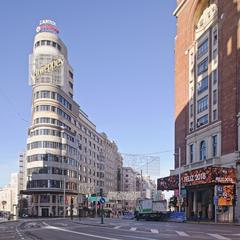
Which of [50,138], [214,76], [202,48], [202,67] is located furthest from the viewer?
[50,138]

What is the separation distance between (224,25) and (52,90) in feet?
240

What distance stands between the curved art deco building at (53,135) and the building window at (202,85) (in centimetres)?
6225

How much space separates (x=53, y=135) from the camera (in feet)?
476

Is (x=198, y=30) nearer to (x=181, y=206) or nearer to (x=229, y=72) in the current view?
(x=229, y=72)

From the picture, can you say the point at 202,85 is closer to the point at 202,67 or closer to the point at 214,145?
the point at 202,67

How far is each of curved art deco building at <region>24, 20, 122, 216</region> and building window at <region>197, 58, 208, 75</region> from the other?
6197cm

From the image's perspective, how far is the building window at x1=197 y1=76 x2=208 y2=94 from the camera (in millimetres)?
87856

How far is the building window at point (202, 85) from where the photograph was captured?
87.9 meters

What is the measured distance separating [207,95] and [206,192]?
1513 centimetres

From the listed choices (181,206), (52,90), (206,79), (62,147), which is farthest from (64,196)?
(206,79)

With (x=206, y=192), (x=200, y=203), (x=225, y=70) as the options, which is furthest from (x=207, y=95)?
(x=200, y=203)

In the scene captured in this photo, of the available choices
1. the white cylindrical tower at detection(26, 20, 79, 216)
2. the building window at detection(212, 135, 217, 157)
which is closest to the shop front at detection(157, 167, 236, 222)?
the building window at detection(212, 135, 217, 157)

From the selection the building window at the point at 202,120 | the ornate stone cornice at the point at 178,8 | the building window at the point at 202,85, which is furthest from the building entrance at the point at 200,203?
the ornate stone cornice at the point at 178,8

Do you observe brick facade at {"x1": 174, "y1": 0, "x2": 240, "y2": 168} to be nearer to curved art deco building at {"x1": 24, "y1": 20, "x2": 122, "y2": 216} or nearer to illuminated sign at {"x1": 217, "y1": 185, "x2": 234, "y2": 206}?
illuminated sign at {"x1": 217, "y1": 185, "x2": 234, "y2": 206}
